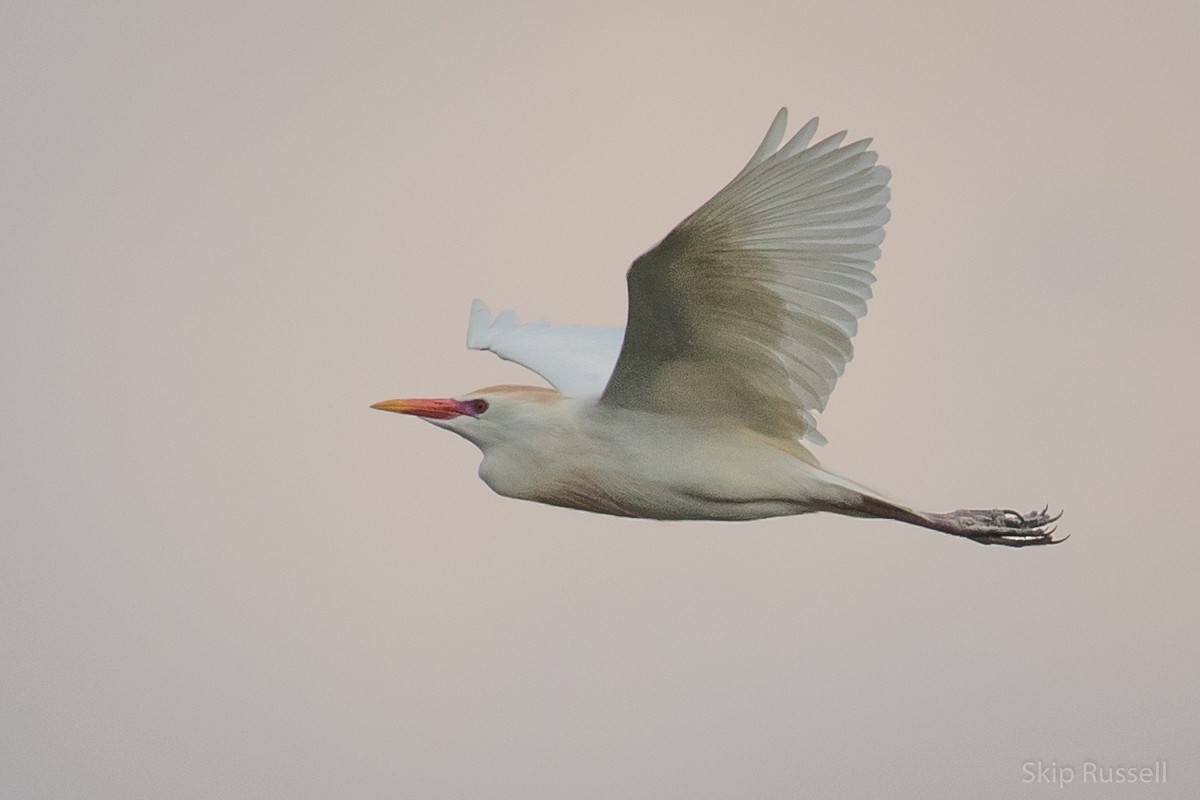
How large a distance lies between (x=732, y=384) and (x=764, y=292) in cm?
59

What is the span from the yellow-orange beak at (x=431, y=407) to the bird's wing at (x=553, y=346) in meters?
0.82

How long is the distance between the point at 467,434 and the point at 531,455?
38 centimetres

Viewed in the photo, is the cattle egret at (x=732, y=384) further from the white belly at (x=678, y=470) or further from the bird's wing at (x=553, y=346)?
the bird's wing at (x=553, y=346)

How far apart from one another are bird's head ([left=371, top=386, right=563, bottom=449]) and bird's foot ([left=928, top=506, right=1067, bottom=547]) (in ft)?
6.16

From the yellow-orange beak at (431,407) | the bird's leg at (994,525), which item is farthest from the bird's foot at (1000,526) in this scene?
the yellow-orange beak at (431,407)

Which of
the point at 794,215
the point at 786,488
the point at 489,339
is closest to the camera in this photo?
the point at 794,215

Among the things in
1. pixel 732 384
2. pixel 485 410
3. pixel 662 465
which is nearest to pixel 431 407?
pixel 485 410

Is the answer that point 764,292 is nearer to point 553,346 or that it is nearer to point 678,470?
point 678,470

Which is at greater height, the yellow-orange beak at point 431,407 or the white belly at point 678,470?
the yellow-orange beak at point 431,407

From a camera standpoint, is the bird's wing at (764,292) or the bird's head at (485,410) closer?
the bird's wing at (764,292)

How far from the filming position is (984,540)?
10.1 meters

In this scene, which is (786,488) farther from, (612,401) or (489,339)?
(489,339)

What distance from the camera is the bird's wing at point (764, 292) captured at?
8.80 meters

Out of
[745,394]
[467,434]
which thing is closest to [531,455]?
[467,434]
